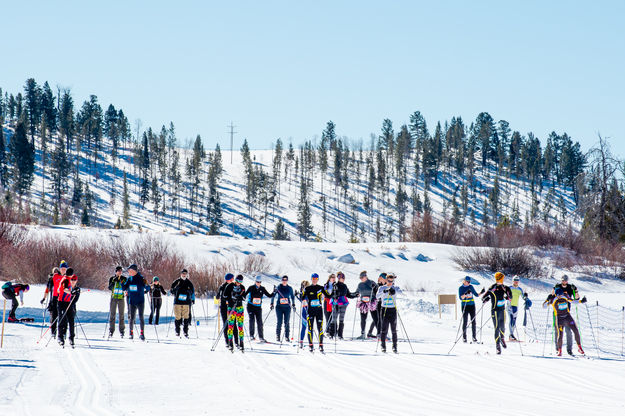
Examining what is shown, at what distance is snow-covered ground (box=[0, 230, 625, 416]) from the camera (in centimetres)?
889

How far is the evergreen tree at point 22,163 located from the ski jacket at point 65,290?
261 ft

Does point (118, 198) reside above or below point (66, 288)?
above

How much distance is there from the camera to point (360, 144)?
149 m

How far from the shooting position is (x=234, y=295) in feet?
47.9

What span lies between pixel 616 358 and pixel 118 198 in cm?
9339

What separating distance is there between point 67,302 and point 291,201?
101 metres

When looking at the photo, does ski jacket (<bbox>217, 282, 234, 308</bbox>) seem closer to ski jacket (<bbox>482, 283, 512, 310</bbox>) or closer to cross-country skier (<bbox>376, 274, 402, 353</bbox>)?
cross-country skier (<bbox>376, 274, 402, 353</bbox>)

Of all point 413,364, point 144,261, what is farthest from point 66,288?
point 144,261

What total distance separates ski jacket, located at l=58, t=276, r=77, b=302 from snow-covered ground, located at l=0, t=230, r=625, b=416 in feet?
3.52

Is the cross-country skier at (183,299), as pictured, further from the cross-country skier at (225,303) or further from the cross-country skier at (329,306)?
the cross-country skier at (329,306)

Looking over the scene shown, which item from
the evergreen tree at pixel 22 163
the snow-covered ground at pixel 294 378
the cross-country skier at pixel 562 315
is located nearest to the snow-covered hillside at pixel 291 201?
the evergreen tree at pixel 22 163

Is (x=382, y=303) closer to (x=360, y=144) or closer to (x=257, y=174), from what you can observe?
(x=257, y=174)

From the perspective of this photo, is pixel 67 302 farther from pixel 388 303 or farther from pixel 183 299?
pixel 388 303

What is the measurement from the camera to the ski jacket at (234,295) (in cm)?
1455
